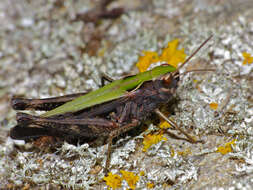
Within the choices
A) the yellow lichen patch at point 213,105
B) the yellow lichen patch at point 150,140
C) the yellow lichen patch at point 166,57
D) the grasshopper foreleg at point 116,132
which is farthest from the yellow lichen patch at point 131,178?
the yellow lichen patch at point 166,57

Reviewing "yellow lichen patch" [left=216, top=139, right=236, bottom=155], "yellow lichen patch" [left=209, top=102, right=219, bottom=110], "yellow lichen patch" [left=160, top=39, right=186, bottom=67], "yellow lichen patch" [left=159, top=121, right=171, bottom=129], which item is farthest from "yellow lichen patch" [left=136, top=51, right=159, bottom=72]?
"yellow lichen patch" [left=216, top=139, right=236, bottom=155]

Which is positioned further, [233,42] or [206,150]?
[233,42]

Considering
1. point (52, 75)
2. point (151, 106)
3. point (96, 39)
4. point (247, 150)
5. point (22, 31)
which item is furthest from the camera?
point (22, 31)

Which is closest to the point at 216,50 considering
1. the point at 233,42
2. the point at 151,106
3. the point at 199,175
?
the point at 233,42

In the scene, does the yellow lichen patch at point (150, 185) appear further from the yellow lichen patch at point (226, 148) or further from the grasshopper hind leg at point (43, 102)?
the grasshopper hind leg at point (43, 102)

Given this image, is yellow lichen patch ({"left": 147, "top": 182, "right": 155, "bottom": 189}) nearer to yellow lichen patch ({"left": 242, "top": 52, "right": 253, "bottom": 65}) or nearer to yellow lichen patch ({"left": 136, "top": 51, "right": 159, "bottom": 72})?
yellow lichen patch ({"left": 136, "top": 51, "right": 159, "bottom": 72})

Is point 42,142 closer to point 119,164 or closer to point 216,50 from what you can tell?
point 119,164

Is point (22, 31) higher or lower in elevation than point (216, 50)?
higher

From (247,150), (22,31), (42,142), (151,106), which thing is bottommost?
(247,150)
